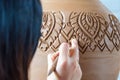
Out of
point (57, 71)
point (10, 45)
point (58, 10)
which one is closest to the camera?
point (10, 45)

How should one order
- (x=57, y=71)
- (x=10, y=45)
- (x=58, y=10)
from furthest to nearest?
(x=58, y=10) → (x=57, y=71) → (x=10, y=45)

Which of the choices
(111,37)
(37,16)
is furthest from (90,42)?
(37,16)

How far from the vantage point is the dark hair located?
490 millimetres

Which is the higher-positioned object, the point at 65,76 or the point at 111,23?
the point at 111,23

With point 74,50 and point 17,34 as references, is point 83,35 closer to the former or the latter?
point 74,50

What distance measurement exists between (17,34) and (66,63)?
29cm

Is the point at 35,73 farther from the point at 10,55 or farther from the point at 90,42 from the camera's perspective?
the point at 10,55

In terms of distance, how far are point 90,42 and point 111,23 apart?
0.10 metres

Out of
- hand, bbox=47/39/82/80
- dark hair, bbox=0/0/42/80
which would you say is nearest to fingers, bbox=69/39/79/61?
hand, bbox=47/39/82/80

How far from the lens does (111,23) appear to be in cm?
94

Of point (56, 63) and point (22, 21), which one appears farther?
point (56, 63)

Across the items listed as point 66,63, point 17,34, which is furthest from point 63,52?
point 17,34

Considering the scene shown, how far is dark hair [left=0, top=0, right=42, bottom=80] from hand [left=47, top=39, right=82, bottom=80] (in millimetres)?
225

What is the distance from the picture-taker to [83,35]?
87 cm
